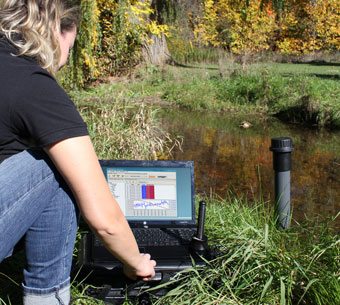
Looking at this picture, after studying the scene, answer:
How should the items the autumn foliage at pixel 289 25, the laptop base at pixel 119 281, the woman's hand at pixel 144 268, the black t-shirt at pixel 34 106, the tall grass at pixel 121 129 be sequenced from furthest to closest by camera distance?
the autumn foliage at pixel 289 25, the tall grass at pixel 121 129, the laptop base at pixel 119 281, the woman's hand at pixel 144 268, the black t-shirt at pixel 34 106

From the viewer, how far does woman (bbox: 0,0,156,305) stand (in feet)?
4.70

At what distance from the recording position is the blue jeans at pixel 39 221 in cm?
153

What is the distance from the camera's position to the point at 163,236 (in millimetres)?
2510

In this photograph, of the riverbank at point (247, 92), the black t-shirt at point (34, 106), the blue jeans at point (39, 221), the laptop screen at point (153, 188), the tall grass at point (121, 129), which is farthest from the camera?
the riverbank at point (247, 92)

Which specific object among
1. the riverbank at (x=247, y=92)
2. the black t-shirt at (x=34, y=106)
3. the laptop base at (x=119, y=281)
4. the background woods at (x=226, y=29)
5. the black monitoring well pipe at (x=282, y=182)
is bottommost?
the laptop base at (x=119, y=281)

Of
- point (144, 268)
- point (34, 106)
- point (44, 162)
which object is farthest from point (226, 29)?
point (34, 106)

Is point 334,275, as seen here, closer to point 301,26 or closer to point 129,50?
point 129,50

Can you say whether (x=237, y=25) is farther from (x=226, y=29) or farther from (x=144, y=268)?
(x=144, y=268)

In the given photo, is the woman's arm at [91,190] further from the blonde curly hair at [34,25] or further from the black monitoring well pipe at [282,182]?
the black monitoring well pipe at [282,182]

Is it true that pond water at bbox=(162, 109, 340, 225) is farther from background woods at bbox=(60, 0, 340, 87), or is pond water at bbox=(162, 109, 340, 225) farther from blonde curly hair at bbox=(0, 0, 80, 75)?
blonde curly hair at bbox=(0, 0, 80, 75)

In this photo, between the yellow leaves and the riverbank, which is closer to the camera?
the riverbank

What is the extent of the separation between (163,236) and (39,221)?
0.98m

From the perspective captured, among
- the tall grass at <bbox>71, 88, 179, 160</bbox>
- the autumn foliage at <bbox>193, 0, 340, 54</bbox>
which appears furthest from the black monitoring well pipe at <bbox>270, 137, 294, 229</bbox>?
the autumn foliage at <bbox>193, 0, 340, 54</bbox>

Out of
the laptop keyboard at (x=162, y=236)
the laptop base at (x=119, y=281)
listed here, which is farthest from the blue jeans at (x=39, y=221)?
the laptop keyboard at (x=162, y=236)
